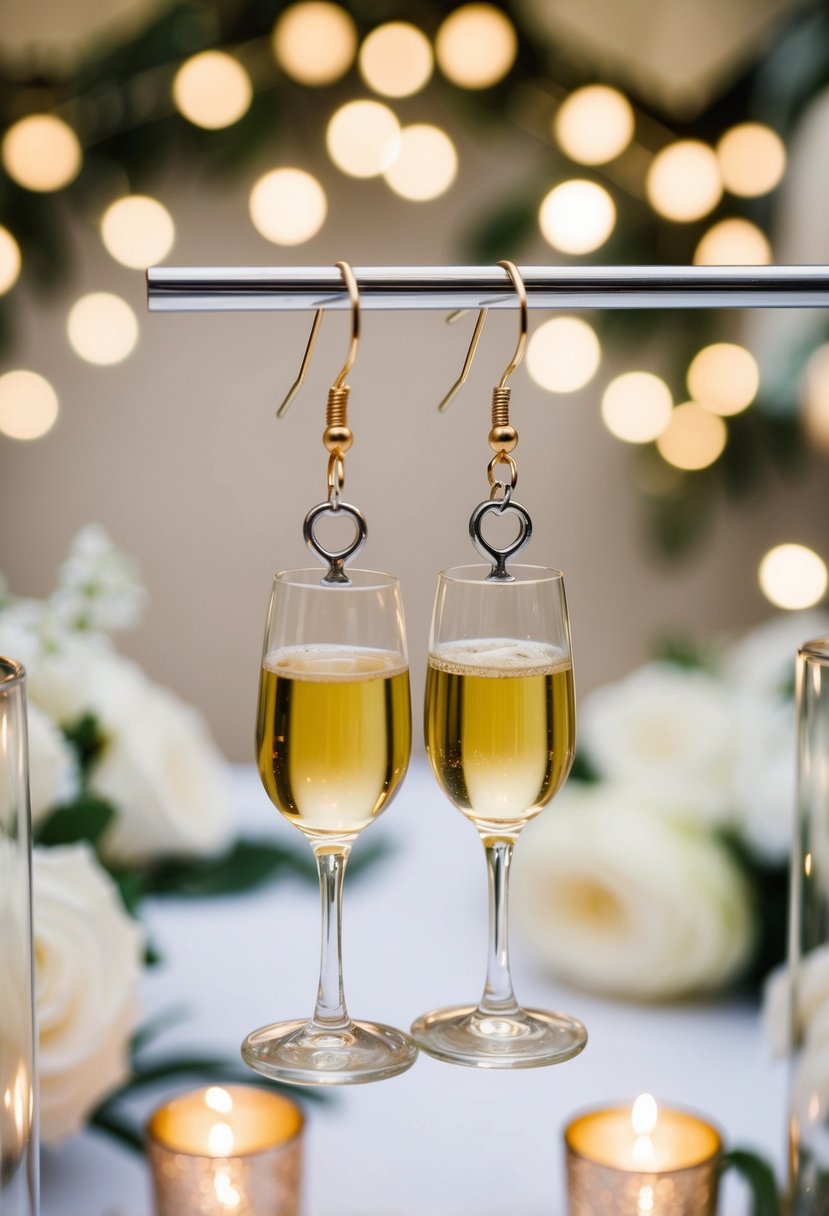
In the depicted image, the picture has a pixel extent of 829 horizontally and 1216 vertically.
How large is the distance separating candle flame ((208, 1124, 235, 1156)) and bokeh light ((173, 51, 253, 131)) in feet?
4.91

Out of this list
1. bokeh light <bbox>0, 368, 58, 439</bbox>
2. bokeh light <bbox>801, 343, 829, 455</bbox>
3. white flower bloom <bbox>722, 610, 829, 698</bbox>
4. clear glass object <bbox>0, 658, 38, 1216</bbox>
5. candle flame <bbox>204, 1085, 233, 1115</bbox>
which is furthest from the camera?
bokeh light <bbox>0, 368, 58, 439</bbox>

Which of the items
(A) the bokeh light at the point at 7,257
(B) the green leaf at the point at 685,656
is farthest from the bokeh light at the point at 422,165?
(B) the green leaf at the point at 685,656

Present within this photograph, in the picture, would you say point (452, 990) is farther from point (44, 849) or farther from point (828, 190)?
point (828, 190)

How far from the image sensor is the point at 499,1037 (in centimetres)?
67

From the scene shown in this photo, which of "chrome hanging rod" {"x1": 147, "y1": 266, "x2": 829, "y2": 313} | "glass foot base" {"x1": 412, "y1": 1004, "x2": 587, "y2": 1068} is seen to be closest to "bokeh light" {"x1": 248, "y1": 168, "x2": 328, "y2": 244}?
"chrome hanging rod" {"x1": 147, "y1": 266, "x2": 829, "y2": 313}

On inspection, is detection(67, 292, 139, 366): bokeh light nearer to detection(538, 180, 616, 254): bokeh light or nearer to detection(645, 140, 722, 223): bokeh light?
detection(538, 180, 616, 254): bokeh light

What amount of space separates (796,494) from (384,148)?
86 centimetres

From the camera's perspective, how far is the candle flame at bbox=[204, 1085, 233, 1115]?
89cm

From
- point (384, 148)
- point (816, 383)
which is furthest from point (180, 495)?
point (816, 383)

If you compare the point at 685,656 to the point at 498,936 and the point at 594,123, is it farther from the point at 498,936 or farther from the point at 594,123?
the point at 594,123

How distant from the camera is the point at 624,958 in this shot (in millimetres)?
1100

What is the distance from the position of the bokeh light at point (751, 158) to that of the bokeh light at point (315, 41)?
57 cm

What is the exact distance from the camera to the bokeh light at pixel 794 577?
6.72 feet

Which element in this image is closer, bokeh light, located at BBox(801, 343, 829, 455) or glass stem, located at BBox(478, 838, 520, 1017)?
glass stem, located at BBox(478, 838, 520, 1017)
